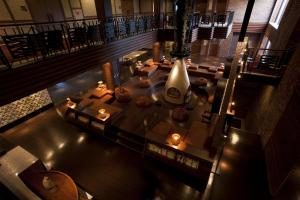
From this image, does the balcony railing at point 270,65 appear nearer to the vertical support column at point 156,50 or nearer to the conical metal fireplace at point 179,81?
the conical metal fireplace at point 179,81

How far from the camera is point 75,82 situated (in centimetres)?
1077

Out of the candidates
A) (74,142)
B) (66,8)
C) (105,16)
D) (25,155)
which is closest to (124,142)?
(74,142)

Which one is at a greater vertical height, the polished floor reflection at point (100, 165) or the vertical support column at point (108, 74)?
the vertical support column at point (108, 74)

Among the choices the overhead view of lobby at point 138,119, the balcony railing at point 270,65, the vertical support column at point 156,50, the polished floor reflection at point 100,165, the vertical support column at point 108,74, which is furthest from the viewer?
the vertical support column at point 156,50

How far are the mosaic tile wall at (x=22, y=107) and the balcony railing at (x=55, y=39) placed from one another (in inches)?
105

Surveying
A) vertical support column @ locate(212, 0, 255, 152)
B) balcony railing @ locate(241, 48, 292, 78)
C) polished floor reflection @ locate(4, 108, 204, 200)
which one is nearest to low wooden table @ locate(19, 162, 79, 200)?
polished floor reflection @ locate(4, 108, 204, 200)

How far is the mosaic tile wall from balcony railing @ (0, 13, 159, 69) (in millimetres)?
2658

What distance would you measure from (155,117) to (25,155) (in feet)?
15.8

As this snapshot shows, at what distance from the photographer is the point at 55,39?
16.3 feet

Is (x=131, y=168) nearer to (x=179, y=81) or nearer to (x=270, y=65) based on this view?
(x=179, y=81)

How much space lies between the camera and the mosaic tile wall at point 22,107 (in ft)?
22.4

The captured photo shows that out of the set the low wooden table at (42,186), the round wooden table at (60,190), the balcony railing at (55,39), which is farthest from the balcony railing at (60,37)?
the round wooden table at (60,190)

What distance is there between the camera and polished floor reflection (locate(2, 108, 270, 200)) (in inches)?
169

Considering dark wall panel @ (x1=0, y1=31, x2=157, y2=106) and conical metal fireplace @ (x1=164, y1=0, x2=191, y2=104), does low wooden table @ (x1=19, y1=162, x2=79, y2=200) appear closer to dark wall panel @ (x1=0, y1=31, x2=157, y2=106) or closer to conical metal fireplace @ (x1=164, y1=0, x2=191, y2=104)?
dark wall panel @ (x1=0, y1=31, x2=157, y2=106)
